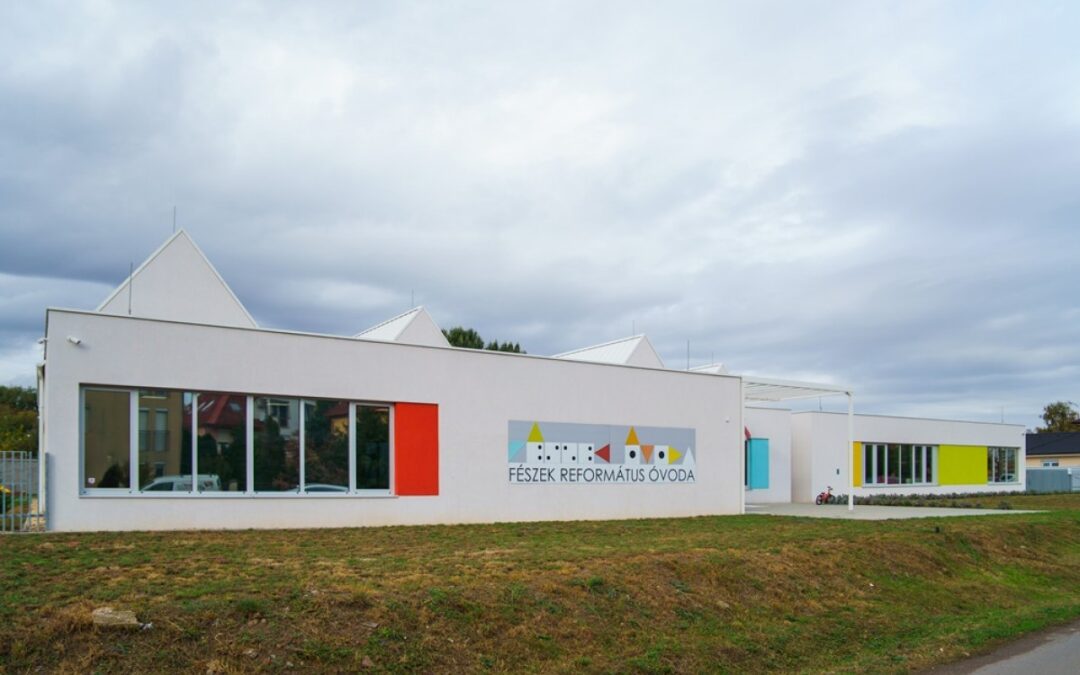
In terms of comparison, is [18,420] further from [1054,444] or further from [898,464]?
[1054,444]

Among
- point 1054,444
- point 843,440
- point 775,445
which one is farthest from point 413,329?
point 1054,444

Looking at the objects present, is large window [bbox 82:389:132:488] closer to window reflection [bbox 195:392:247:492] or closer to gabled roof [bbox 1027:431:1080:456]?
window reflection [bbox 195:392:247:492]

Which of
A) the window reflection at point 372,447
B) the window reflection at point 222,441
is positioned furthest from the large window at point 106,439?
the window reflection at point 372,447

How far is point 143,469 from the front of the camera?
17.1 m

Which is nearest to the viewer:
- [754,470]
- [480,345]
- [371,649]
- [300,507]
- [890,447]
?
[371,649]

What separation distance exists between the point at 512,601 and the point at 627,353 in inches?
829

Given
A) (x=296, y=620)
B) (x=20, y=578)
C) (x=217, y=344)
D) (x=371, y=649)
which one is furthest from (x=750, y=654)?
(x=217, y=344)

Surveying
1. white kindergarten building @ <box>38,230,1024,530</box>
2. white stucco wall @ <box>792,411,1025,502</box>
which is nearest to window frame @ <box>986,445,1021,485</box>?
white stucco wall @ <box>792,411,1025,502</box>

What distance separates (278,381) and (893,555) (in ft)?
41.5

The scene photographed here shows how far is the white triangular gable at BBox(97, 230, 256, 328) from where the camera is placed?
76.6 ft

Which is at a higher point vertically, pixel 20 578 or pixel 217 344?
pixel 217 344

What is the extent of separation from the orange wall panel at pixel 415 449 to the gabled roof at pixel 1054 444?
64064 millimetres

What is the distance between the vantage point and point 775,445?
121ft

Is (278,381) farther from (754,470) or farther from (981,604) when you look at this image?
(754,470)
